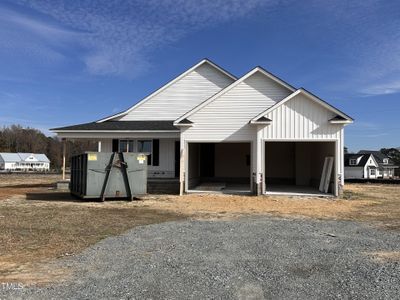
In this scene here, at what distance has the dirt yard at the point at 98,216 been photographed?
22.7 feet

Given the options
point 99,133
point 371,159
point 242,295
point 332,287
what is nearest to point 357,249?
point 332,287

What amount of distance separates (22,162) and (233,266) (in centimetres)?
10803

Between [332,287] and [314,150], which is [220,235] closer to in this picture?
[332,287]

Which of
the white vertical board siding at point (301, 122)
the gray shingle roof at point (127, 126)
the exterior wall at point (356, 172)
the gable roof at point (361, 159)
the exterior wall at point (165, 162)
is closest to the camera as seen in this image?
the white vertical board siding at point (301, 122)

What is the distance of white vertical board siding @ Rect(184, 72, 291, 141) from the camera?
18953 millimetres

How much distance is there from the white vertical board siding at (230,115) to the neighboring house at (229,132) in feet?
0.15

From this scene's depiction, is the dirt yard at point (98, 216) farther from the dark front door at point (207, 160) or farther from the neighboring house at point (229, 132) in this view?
the dark front door at point (207, 160)

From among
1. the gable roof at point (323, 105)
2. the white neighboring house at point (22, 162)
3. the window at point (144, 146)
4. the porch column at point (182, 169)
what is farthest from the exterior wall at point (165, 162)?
the white neighboring house at point (22, 162)

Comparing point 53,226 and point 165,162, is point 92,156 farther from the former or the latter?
point 165,162

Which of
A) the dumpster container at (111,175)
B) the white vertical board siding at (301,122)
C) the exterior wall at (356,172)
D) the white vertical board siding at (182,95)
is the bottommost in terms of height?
the exterior wall at (356,172)

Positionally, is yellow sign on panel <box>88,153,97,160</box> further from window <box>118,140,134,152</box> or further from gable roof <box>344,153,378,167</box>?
gable roof <box>344,153,378,167</box>

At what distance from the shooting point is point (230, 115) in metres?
19.1

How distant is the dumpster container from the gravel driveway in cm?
660

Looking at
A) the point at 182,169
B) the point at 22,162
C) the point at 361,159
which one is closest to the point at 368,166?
the point at 361,159
